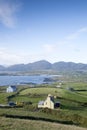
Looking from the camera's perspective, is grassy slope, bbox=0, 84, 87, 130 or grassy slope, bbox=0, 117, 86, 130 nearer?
grassy slope, bbox=0, 117, 86, 130

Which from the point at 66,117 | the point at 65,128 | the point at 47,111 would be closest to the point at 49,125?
the point at 65,128

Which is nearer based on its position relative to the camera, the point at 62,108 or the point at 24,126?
the point at 24,126

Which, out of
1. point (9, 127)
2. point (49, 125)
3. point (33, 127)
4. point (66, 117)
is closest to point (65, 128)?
point (49, 125)

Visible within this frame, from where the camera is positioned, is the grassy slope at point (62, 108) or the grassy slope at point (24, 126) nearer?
the grassy slope at point (24, 126)

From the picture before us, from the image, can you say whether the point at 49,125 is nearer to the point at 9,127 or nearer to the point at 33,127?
the point at 33,127

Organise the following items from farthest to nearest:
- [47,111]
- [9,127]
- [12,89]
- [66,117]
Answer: [12,89] → [47,111] → [66,117] → [9,127]

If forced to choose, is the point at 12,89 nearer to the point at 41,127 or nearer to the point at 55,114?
the point at 55,114

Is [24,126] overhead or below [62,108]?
overhead

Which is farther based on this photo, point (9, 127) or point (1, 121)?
point (1, 121)

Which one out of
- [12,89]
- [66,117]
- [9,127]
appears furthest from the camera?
[12,89]

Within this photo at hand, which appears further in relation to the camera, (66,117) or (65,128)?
(66,117)
